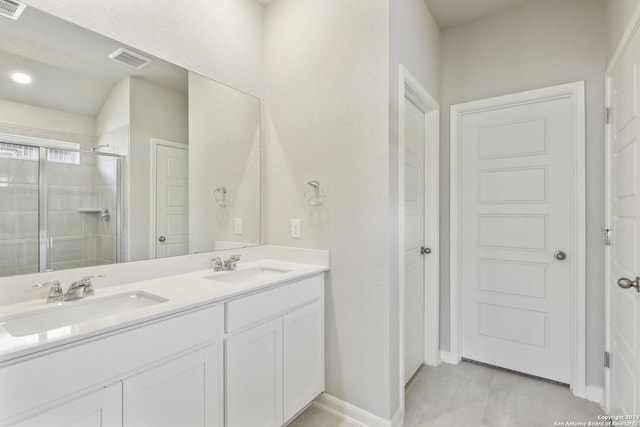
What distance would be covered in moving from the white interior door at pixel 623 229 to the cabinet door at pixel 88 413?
6.92 feet

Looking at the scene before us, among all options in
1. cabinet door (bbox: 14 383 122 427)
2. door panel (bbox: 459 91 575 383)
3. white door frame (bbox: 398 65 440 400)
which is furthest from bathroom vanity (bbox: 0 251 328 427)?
door panel (bbox: 459 91 575 383)

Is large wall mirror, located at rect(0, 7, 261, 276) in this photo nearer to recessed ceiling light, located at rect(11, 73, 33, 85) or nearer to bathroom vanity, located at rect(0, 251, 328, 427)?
recessed ceiling light, located at rect(11, 73, 33, 85)

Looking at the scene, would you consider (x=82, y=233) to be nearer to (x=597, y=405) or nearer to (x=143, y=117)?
(x=143, y=117)

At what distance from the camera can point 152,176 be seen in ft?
5.40

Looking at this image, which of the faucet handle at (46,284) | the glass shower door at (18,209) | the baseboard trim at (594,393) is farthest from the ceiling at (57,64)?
the baseboard trim at (594,393)

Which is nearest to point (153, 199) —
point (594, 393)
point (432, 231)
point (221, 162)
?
point (221, 162)

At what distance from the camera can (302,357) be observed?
5.72 feet

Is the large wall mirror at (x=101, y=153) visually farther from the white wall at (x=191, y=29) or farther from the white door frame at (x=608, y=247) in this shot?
the white door frame at (x=608, y=247)

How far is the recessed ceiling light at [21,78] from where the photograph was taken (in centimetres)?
122

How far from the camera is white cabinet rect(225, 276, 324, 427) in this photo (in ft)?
4.52

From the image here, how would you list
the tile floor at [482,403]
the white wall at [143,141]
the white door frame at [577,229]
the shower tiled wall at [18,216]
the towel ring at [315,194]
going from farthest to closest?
1. the white door frame at [577,229]
2. the towel ring at [315,194]
3. the tile floor at [482,403]
4. the white wall at [143,141]
5. the shower tiled wall at [18,216]

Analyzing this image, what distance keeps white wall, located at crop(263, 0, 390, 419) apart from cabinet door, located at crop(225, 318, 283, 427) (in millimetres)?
460

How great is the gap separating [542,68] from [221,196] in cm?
244

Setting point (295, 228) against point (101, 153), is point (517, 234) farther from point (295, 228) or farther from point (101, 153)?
point (101, 153)
